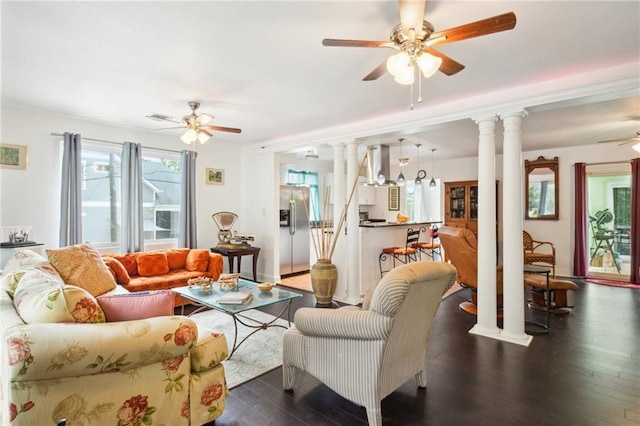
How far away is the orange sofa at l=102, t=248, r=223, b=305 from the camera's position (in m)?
3.75

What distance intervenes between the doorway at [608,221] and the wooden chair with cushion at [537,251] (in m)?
0.73

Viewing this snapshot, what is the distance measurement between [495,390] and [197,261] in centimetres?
370

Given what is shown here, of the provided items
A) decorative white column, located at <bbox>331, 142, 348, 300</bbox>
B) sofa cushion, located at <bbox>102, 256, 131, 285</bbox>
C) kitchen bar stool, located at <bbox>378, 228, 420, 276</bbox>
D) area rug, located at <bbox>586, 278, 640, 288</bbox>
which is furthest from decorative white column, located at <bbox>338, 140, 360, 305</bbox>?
area rug, located at <bbox>586, 278, 640, 288</bbox>

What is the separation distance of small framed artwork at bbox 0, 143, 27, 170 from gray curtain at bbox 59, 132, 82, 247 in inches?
14.8

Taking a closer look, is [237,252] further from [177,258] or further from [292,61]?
[292,61]

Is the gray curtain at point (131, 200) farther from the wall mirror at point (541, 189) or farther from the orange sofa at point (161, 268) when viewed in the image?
the wall mirror at point (541, 189)

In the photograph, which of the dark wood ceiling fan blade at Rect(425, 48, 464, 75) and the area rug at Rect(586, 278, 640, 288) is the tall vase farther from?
the area rug at Rect(586, 278, 640, 288)

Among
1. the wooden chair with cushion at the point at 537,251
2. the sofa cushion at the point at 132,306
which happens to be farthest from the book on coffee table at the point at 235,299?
the wooden chair with cushion at the point at 537,251

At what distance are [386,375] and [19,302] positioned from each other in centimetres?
204

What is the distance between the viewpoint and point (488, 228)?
3.36 m

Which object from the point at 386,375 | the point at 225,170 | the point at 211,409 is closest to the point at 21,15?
the point at 211,409

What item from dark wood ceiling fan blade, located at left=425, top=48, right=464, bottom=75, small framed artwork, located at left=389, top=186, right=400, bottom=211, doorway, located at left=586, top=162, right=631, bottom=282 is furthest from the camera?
small framed artwork, located at left=389, top=186, right=400, bottom=211

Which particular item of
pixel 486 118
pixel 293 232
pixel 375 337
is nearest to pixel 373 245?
pixel 293 232

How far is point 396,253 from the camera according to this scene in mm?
5020
